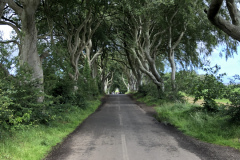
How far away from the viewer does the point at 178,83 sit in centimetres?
1931

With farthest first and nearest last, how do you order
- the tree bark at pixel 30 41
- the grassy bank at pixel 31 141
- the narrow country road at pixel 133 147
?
the tree bark at pixel 30 41 < the narrow country road at pixel 133 147 < the grassy bank at pixel 31 141

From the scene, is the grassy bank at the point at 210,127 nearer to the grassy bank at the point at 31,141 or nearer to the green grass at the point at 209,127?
the green grass at the point at 209,127

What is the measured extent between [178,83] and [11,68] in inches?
A: 558

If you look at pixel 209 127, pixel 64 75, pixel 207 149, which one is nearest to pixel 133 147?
pixel 207 149

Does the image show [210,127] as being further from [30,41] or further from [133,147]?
[30,41]

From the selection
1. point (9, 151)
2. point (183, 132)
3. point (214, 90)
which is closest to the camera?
point (9, 151)

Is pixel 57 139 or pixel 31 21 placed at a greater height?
pixel 31 21

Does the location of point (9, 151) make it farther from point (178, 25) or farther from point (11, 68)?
point (178, 25)

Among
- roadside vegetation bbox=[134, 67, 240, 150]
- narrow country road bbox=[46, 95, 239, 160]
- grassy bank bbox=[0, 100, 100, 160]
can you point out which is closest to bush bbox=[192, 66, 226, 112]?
roadside vegetation bbox=[134, 67, 240, 150]

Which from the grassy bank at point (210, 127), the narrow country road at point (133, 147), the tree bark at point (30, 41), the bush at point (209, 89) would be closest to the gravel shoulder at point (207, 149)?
the narrow country road at point (133, 147)

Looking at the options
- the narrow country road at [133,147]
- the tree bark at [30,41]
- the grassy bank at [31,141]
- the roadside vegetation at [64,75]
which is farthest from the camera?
the tree bark at [30,41]

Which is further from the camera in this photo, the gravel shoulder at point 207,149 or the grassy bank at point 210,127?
the grassy bank at point 210,127

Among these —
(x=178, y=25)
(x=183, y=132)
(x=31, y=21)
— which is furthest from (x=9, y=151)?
(x=178, y=25)

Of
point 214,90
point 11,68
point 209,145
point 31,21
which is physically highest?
point 31,21
